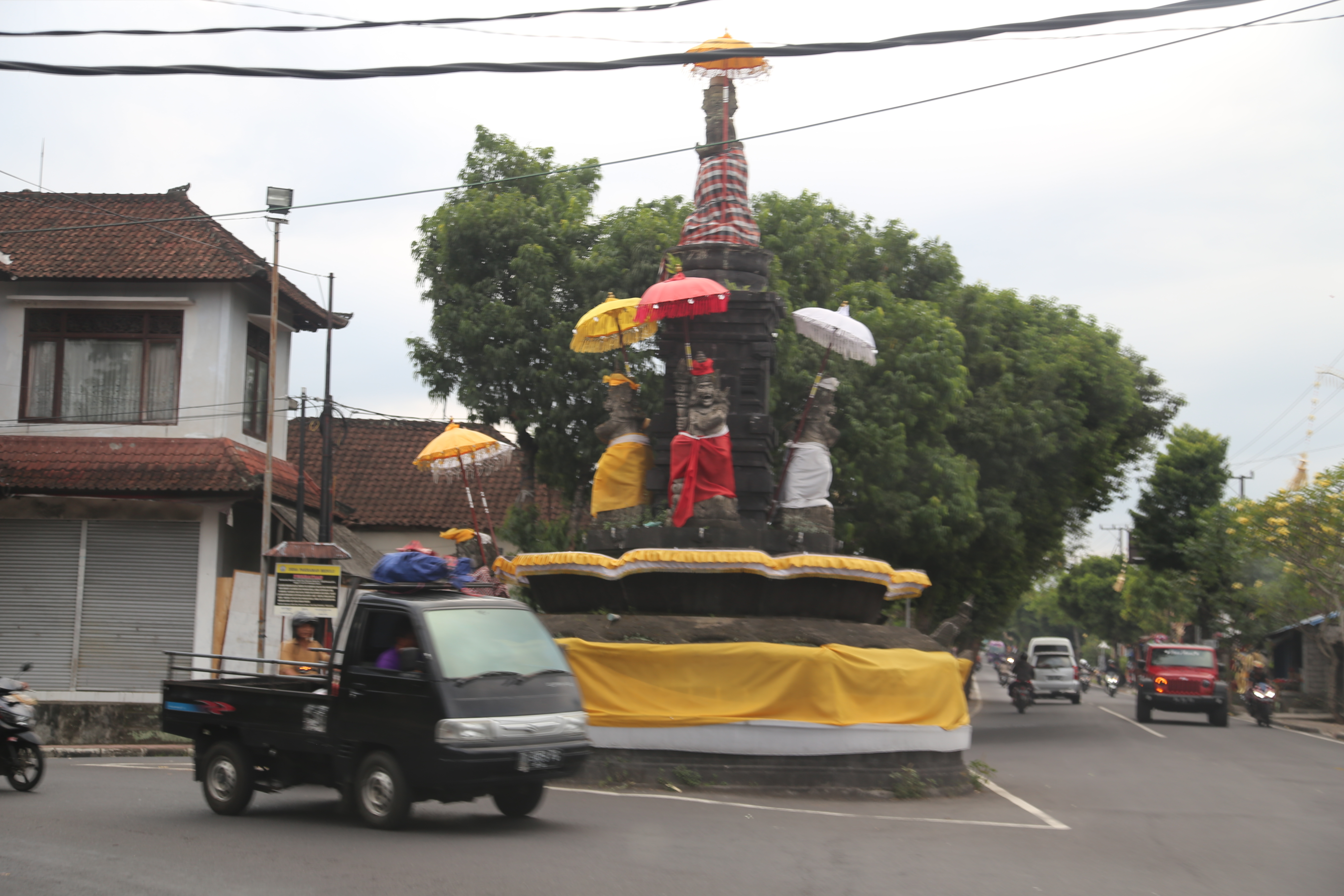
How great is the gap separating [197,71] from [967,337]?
19651 millimetres

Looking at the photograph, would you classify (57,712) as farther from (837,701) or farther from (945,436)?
(945,436)

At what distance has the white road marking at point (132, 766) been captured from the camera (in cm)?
1475

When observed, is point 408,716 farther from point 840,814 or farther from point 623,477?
point 623,477

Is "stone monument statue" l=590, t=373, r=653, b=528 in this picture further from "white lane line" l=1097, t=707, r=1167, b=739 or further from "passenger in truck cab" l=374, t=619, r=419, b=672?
"white lane line" l=1097, t=707, r=1167, b=739

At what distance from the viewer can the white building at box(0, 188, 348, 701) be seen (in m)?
20.4

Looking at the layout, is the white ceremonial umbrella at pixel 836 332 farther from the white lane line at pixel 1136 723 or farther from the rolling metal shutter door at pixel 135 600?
the white lane line at pixel 1136 723

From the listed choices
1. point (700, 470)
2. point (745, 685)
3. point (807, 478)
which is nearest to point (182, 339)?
point (700, 470)

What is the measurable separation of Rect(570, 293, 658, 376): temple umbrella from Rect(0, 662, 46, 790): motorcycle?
23.0 feet

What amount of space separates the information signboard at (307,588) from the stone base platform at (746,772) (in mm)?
6908

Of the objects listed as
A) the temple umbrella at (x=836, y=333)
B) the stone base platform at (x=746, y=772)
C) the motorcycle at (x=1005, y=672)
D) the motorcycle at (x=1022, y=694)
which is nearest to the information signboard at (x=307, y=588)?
the stone base platform at (x=746, y=772)

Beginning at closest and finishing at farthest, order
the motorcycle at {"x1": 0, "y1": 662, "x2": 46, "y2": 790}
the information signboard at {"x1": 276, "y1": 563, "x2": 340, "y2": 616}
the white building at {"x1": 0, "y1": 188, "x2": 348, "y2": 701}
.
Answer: the motorcycle at {"x1": 0, "y1": 662, "x2": 46, "y2": 790}
the information signboard at {"x1": 276, "y1": 563, "x2": 340, "y2": 616}
the white building at {"x1": 0, "y1": 188, "x2": 348, "y2": 701}

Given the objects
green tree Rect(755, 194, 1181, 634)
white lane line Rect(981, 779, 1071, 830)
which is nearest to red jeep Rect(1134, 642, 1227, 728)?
green tree Rect(755, 194, 1181, 634)

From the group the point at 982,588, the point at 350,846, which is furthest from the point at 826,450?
the point at 982,588

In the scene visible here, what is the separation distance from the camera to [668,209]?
76.6 ft
